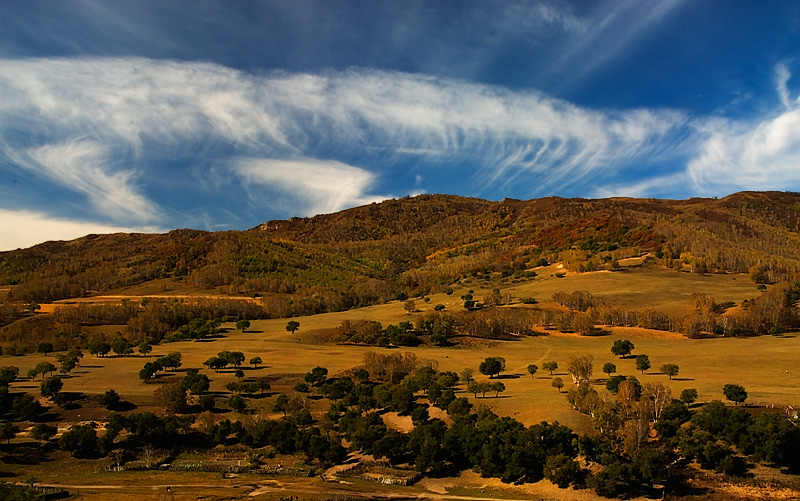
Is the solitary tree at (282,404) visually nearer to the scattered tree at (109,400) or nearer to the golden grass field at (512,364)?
the golden grass field at (512,364)

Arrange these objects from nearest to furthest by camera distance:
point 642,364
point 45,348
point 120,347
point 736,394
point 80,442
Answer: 1. point 80,442
2. point 736,394
3. point 642,364
4. point 120,347
5. point 45,348

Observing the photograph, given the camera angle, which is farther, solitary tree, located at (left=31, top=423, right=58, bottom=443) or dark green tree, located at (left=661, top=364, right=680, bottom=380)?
dark green tree, located at (left=661, top=364, right=680, bottom=380)

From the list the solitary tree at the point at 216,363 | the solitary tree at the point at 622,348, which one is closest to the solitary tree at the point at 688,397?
the solitary tree at the point at 622,348

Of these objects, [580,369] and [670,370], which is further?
[670,370]

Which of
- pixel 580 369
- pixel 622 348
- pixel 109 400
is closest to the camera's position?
pixel 109 400

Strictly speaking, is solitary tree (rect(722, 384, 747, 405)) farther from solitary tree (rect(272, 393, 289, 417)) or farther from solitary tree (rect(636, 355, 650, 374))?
solitary tree (rect(272, 393, 289, 417))

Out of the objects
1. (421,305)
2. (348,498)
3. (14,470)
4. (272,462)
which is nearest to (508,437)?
(348,498)

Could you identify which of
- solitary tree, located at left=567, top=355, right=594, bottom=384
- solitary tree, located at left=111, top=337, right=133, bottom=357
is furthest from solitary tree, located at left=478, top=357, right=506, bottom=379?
solitary tree, located at left=111, top=337, right=133, bottom=357

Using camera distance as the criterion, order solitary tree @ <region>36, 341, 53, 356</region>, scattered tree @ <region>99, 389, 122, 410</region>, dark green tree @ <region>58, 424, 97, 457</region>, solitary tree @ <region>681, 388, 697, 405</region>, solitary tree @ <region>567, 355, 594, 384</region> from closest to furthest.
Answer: dark green tree @ <region>58, 424, 97, 457</region> < solitary tree @ <region>681, 388, 697, 405</region> < scattered tree @ <region>99, 389, 122, 410</region> < solitary tree @ <region>567, 355, 594, 384</region> < solitary tree @ <region>36, 341, 53, 356</region>

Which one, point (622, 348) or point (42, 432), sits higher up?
point (622, 348)

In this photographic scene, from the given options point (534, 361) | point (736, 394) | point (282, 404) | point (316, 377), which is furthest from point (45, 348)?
point (736, 394)

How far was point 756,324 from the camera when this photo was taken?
118625 mm

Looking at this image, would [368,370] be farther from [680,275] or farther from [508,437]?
[680,275]

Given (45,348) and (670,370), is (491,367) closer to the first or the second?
(670,370)
